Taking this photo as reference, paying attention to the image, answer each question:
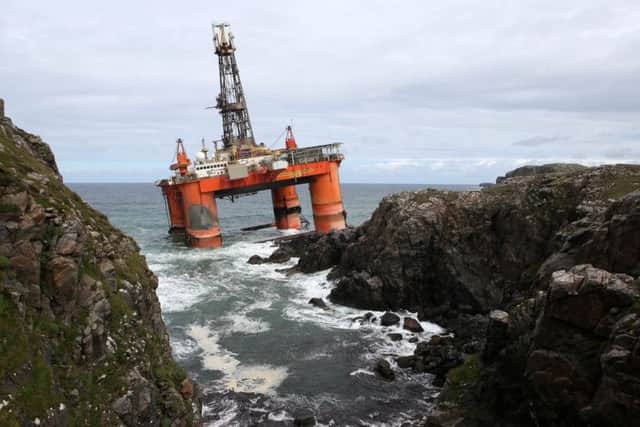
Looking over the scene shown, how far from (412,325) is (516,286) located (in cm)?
680

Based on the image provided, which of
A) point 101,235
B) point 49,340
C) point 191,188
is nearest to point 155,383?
point 49,340

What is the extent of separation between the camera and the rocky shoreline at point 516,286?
13.1 metres

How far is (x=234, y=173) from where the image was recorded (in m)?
54.4

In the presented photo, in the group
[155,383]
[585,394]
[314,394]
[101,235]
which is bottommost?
[314,394]

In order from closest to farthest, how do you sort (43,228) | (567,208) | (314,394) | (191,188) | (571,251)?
1. (43,228)
2. (571,251)
3. (314,394)
4. (567,208)
5. (191,188)

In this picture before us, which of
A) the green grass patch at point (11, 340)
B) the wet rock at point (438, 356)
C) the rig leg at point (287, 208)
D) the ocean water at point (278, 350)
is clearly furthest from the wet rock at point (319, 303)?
the rig leg at point (287, 208)

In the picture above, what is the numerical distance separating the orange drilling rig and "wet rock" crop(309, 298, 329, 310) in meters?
24.4

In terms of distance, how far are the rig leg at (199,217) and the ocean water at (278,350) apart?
10.1m

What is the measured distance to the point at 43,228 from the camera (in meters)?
12.2

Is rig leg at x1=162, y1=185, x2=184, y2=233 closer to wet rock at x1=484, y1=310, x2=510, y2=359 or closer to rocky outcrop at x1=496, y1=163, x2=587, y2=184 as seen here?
rocky outcrop at x1=496, y1=163, x2=587, y2=184

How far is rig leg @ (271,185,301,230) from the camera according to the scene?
228 feet

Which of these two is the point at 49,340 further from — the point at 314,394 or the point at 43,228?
the point at 314,394

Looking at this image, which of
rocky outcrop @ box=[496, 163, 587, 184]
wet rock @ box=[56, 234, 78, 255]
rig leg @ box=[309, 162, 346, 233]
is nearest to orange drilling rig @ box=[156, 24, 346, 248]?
rig leg @ box=[309, 162, 346, 233]

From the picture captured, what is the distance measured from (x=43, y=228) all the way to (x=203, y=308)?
22309mm
